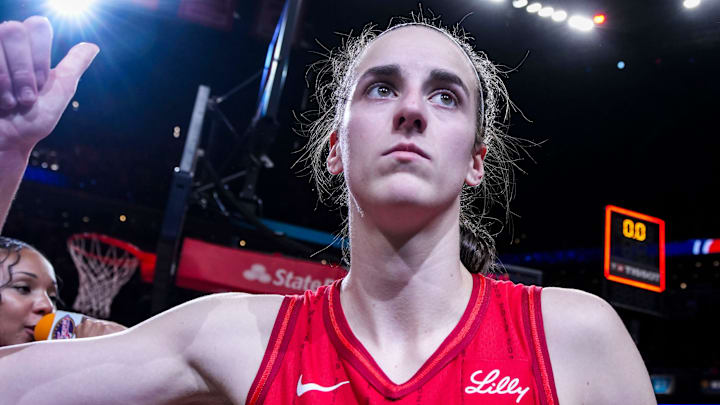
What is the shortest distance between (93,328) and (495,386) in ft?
6.14

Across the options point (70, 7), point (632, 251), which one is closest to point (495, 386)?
point (632, 251)

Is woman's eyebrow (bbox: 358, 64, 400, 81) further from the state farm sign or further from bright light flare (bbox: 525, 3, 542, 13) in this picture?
bright light flare (bbox: 525, 3, 542, 13)

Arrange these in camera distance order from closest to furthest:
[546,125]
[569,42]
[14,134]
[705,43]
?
[14,134]
[705,43]
[569,42]
[546,125]

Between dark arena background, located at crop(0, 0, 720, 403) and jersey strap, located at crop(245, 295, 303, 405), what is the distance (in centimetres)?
106

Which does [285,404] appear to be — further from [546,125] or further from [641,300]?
[546,125]

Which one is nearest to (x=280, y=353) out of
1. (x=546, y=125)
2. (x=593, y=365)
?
(x=593, y=365)

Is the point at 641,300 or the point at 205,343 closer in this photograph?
the point at 205,343

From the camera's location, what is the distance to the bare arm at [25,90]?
1.13 metres

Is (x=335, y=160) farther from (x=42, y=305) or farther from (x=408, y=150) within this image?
(x=42, y=305)

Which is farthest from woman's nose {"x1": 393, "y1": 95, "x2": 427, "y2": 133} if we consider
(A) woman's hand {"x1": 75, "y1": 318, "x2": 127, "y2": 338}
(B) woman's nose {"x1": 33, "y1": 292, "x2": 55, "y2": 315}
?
(B) woman's nose {"x1": 33, "y1": 292, "x2": 55, "y2": 315}

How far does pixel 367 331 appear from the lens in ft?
5.26

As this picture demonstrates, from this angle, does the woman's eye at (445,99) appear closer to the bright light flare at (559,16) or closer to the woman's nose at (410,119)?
the woman's nose at (410,119)

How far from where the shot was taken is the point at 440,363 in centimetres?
147

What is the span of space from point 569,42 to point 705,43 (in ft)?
4.93
